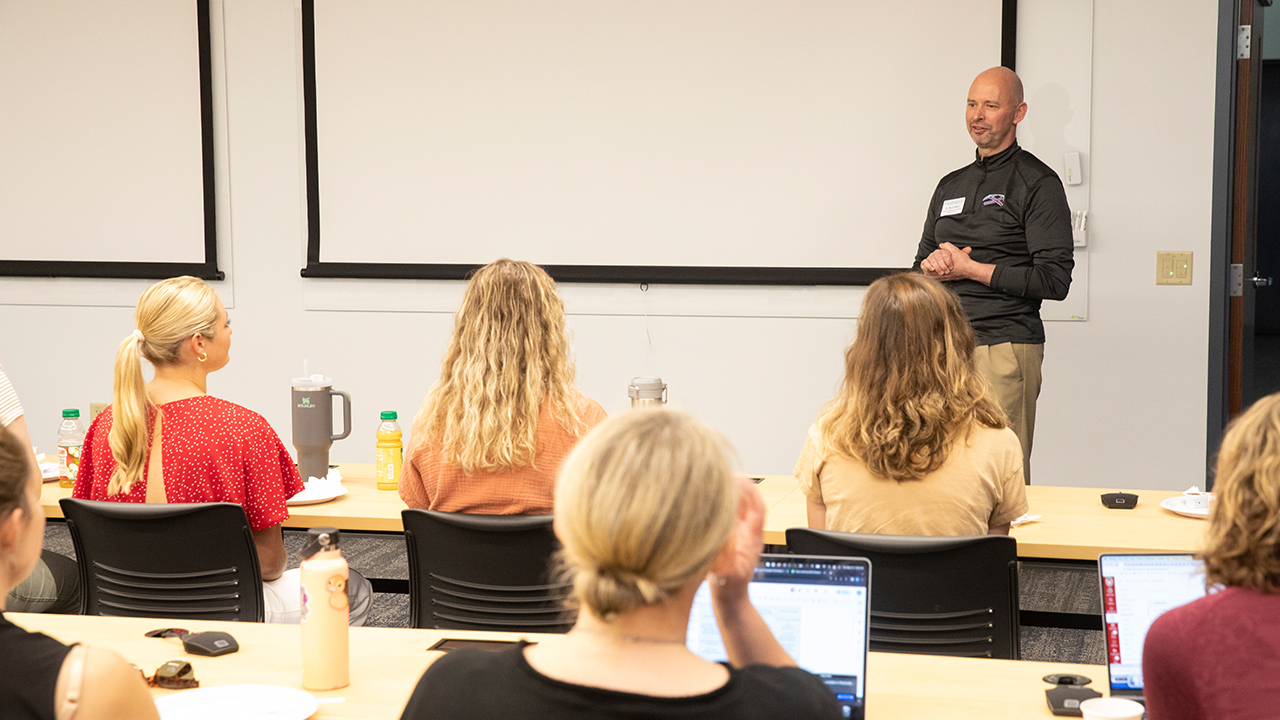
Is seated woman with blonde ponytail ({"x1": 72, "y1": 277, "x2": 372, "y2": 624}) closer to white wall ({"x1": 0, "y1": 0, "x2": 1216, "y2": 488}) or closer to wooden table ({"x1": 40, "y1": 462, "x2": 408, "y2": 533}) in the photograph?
wooden table ({"x1": 40, "y1": 462, "x2": 408, "y2": 533})

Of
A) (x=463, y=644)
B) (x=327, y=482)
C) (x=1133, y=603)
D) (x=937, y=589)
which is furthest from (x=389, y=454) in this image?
(x=1133, y=603)

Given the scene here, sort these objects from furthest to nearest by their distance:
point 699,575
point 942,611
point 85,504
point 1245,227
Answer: point 1245,227 < point 85,504 < point 942,611 < point 699,575

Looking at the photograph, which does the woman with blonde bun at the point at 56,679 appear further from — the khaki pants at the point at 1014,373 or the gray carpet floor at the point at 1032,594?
the khaki pants at the point at 1014,373

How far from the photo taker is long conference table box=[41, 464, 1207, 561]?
92.1 inches

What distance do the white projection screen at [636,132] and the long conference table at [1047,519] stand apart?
2.06 meters

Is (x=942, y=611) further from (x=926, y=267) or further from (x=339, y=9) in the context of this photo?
(x=339, y=9)

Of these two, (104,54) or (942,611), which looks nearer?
(942,611)

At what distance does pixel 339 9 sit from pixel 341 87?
1.16 feet

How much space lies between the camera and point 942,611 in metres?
1.99

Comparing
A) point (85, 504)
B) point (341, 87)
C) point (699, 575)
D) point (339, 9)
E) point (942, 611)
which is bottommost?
point (942, 611)

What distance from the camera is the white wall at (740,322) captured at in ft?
14.8

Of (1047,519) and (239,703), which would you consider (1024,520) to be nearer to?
(1047,519)

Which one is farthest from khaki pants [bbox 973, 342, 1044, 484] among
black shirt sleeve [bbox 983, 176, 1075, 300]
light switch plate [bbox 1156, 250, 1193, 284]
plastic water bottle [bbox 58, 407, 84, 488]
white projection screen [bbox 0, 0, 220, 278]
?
white projection screen [bbox 0, 0, 220, 278]

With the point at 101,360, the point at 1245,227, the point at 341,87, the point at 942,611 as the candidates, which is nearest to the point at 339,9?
the point at 341,87
